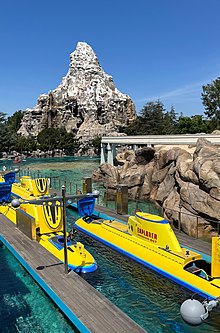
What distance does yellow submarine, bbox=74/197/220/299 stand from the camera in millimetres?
11266

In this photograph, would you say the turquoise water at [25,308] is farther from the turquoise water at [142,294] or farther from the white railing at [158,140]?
the white railing at [158,140]

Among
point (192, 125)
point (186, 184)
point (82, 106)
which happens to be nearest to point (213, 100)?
point (192, 125)

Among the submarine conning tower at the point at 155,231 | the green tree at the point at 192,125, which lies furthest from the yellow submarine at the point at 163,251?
the green tree at the point at 192,125

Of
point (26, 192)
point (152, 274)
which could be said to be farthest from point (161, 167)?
point (152, 274)

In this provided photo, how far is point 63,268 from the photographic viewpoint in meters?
12.8

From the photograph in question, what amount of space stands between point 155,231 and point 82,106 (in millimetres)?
112452

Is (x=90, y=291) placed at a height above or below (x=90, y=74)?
below

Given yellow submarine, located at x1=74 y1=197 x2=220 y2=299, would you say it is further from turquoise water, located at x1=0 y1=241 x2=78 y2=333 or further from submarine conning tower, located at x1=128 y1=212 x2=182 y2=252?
turquoise water, located at x1=0 y1=241 x2=78 y2=333

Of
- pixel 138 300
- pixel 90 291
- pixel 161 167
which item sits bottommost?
pixel 138 300

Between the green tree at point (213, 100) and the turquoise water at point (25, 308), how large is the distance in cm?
5304

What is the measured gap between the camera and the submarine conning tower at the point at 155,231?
13680 millimetres

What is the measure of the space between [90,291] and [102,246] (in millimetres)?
6443

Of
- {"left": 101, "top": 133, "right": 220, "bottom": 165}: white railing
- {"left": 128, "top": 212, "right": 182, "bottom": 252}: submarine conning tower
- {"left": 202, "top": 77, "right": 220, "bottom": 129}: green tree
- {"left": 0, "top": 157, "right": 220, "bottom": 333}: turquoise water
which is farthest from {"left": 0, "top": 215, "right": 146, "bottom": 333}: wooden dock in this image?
{"left": 202, "top": 77, "right": 220, "bottom": 129}: green tree

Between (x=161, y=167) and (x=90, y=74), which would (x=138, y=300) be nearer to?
(x=161, y=167)
